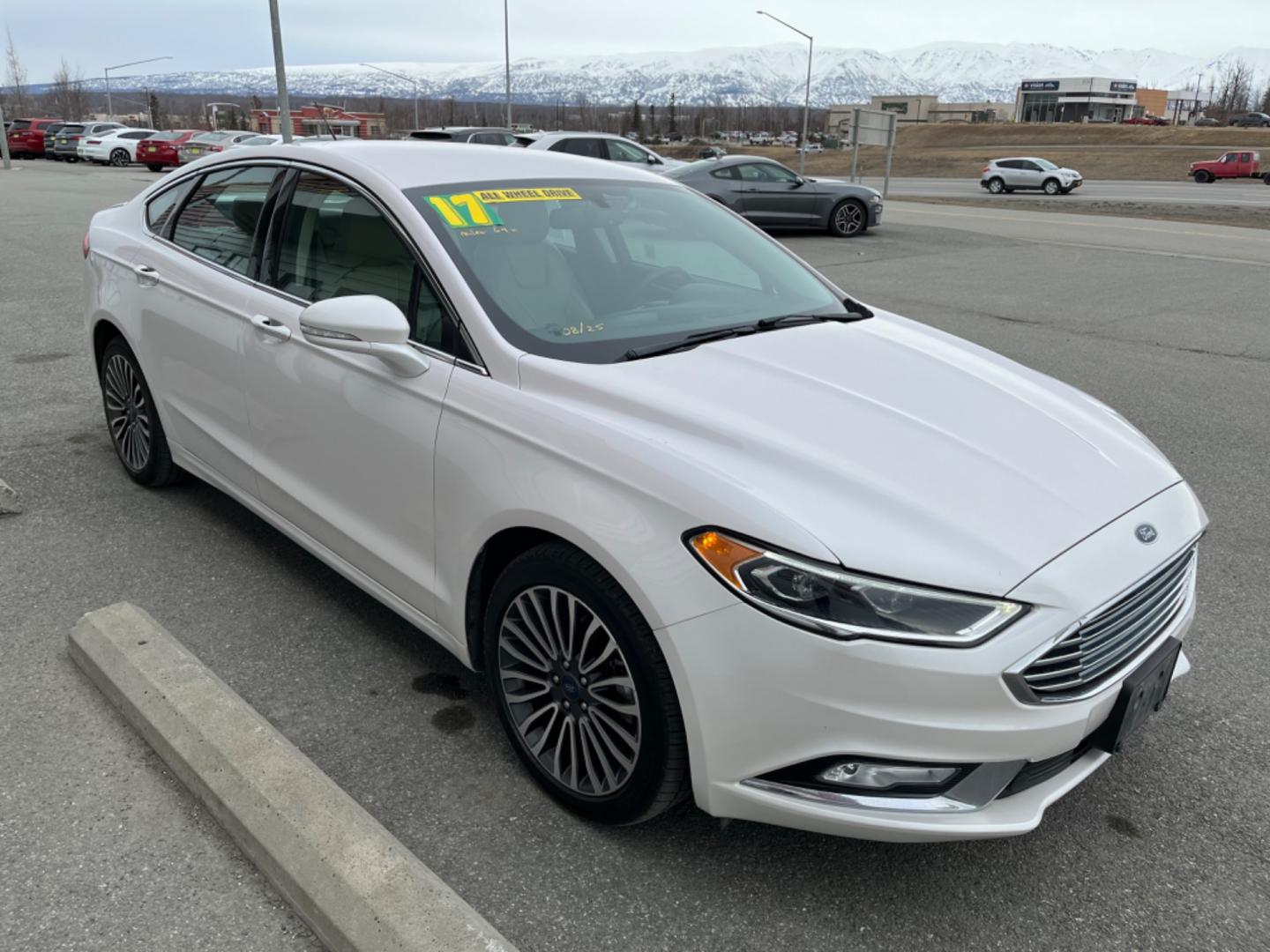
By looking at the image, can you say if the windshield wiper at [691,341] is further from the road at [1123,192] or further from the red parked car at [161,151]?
the red parked car at [161,151]

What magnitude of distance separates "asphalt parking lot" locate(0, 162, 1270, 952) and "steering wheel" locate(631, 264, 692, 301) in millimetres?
1402

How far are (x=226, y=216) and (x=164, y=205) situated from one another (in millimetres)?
732

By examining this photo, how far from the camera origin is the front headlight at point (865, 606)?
79.4 inches

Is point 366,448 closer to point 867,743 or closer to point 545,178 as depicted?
point 545,178

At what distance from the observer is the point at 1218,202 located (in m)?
29.3

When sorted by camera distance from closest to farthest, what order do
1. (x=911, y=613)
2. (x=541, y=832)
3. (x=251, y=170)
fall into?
1. (x=911, y=613)
2. (x=541, y=832)
3. (x=251, y=170)

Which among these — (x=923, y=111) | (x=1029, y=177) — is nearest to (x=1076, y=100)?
(x=923, y=111)

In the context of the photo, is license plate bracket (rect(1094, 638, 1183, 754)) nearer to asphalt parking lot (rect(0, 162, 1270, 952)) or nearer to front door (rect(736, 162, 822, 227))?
asphalt parking lot (rect(0, 162, 1270, 952))

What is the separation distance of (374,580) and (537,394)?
967 millimetres

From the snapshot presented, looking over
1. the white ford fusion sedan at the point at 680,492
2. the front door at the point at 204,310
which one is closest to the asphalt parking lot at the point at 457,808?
the white ford fusion sedan at the point at 680,492

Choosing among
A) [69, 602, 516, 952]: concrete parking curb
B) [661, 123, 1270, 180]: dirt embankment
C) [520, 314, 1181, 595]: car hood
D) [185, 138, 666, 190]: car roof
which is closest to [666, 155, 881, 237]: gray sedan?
[185, 138, 666, 190]: car roof

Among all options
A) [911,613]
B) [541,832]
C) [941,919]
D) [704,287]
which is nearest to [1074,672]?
[911,613]

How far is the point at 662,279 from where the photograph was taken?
3387 mm

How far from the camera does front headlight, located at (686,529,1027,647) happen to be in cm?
202
